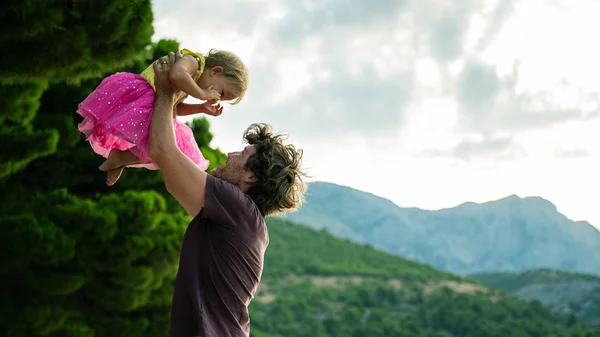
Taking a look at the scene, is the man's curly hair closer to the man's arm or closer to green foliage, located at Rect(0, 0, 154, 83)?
the man's arm

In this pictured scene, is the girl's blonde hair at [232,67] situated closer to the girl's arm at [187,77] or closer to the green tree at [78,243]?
the girl's arm at [187,77]

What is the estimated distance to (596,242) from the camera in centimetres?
11094

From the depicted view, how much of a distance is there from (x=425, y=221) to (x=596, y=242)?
21.0m

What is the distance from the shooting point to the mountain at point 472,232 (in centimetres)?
11038

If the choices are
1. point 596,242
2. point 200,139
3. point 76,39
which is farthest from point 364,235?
point 76,39

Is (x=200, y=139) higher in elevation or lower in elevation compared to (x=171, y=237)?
Result: higher

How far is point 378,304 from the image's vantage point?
40.9 metres

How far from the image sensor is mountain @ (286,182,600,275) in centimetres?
11038

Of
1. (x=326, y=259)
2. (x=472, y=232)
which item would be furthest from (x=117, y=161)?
(x=472, y=232)

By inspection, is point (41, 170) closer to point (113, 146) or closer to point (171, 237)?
point (171, 237)

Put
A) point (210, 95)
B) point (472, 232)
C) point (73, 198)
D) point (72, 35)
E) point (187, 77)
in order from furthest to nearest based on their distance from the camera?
point (472, 232)
point (73, 198)
point (72, 35)
point (210, 95)
point (187, 77)

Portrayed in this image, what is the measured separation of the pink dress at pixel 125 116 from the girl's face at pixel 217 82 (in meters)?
0.07

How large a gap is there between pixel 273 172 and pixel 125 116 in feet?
1.52

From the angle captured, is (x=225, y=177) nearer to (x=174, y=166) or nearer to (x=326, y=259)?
(x=174, y=166)
